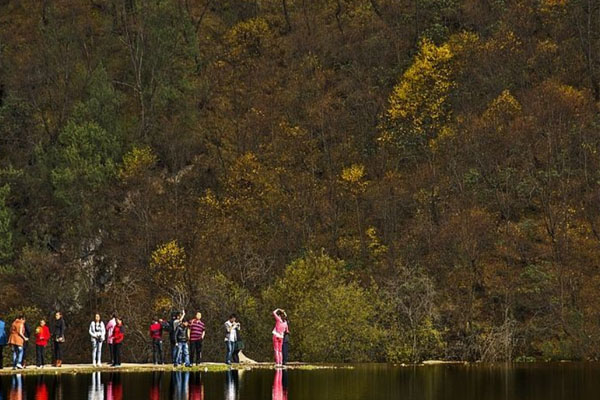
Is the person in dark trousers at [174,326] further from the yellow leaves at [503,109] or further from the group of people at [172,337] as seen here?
the yellow leaves at [503,109]

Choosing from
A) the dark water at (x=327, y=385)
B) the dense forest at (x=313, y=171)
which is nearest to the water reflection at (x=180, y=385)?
the dark water at (x=327, y=385)

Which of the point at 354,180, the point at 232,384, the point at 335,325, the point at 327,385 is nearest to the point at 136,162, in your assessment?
the point at 354,180

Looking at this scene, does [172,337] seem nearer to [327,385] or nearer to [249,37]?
[327,385]

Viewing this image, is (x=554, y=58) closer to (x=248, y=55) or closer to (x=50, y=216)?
(x=248, y=55)

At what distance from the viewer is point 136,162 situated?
106562 millimetres

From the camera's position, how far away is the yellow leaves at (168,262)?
94875 mm

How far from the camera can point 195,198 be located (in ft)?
348

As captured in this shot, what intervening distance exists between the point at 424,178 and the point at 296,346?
31.8 m

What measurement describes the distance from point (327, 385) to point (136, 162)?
188 ft

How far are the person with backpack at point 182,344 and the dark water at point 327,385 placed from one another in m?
2.62

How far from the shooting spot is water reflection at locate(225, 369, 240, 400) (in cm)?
4612

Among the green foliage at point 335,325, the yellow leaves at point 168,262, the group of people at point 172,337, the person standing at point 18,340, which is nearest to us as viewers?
the person standing at point 18,340

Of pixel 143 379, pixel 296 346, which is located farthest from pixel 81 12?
pixel 143 379

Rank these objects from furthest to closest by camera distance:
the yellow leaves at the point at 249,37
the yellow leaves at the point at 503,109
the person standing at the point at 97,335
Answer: the yellow leaves at the point at 249,37 → the yellow leaves at the point at 503,109 → the person standing at the point at 97,335
